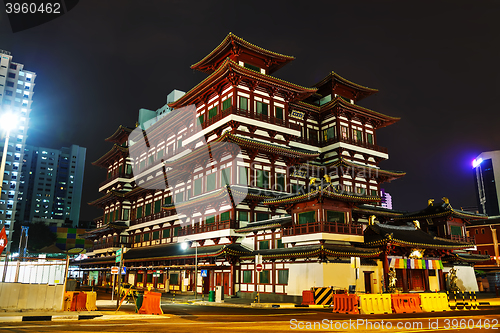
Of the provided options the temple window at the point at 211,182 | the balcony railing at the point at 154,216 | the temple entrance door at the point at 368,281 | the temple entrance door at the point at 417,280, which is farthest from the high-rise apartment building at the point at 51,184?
the temple entrance door at the point at 417,280

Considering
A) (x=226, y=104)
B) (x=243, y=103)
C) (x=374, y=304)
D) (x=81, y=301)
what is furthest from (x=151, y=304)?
(x=226, y=104)

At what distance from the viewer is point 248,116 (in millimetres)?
43969

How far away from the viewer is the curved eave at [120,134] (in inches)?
2790

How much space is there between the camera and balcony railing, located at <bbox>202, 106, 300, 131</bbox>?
142 ft

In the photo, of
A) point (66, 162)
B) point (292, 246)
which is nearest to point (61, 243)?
point (66, 162)

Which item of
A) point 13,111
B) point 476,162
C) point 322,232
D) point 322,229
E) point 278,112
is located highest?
point 13,111

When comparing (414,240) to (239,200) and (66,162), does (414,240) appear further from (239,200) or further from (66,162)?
(66,162)

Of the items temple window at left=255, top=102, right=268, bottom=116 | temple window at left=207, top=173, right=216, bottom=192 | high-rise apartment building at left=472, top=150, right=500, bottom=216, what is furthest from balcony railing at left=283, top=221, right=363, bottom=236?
high-rise apartment building at left=472, top=150, right=500, bottom=216

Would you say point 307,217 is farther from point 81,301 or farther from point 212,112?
point 212,112

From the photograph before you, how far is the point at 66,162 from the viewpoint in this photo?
186 metres

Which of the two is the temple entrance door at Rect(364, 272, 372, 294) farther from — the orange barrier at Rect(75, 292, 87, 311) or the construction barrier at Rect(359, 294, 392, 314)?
the orange barrier at Rect(75, 292, 87, 311)

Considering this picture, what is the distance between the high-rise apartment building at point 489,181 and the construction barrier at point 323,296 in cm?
12245

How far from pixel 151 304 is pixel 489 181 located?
138179mm

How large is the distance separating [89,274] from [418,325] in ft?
233
